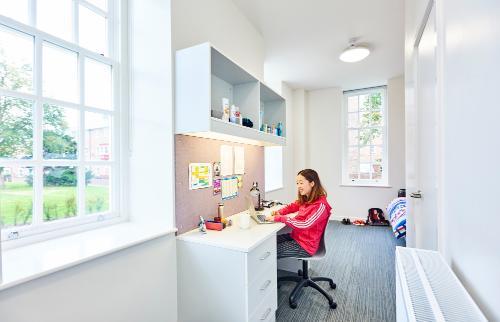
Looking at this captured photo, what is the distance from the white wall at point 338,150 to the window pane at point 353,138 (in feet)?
0.83

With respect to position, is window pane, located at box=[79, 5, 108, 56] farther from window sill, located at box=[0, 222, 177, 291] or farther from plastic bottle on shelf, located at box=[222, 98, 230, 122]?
window sill, located at box=[0, 222, 177, 291]

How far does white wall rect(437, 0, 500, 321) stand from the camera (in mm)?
646

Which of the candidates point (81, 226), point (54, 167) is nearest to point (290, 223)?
point (81, 226)

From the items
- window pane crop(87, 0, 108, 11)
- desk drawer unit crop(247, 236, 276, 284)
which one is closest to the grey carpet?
desk drawer unit crop(247, 236, 276, 284)

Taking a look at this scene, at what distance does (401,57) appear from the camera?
3643mm

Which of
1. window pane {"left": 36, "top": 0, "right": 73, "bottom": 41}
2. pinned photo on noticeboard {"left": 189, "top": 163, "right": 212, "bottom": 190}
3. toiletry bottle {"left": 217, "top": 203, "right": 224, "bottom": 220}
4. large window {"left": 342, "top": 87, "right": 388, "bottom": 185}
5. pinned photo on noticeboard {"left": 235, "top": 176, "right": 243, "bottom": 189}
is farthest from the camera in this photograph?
large window {"left": 342, "top": 87, "right": 388, "bottom": 185}

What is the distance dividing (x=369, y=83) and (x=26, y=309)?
5.55m

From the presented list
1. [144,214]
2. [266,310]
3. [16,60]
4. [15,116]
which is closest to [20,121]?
[15,116]

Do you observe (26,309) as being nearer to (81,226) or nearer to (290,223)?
(81,226)

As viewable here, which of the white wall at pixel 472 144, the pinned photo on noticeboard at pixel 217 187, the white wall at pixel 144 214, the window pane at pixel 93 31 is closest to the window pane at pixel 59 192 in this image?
the white wall at pixel 144 214

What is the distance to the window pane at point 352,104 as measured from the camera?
17.1 feet

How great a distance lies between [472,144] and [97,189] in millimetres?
1988

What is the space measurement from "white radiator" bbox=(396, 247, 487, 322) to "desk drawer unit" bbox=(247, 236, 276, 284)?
796 mm

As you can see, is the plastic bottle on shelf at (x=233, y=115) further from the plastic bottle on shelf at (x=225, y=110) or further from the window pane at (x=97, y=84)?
the window pane at (x=97, y=84)
